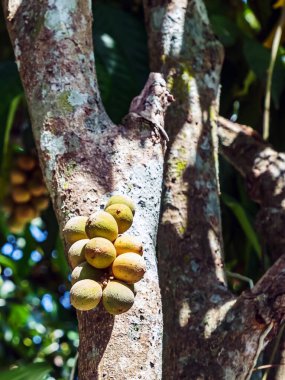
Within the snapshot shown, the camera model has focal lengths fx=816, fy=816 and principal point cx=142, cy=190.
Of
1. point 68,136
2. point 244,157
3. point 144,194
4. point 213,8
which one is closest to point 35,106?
point 68,136

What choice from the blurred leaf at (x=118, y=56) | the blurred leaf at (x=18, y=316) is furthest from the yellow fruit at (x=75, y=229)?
the blurred leaf at (x=18, y=316)

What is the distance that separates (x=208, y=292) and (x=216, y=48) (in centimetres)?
55

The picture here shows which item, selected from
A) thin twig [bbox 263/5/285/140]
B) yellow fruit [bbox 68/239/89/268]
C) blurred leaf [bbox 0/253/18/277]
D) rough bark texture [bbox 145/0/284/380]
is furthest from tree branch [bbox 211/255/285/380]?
blurred leaf [bbox 0/253/18/277]

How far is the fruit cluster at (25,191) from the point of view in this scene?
88.2 inches

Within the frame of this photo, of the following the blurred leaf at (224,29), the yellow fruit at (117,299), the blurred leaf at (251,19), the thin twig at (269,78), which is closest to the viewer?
the yellow fruit at (117,299)

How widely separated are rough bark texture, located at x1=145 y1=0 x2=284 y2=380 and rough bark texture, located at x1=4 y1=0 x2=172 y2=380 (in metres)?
0.21

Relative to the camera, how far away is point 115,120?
1.85 meters

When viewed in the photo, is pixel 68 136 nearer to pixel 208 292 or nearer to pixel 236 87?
pixel 208 292

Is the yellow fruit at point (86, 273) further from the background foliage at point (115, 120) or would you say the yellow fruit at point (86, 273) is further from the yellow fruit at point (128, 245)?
the background foliage at point (115, 120)

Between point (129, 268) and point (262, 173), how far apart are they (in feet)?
2.43

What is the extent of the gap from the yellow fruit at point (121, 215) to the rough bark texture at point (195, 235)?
0.26 m

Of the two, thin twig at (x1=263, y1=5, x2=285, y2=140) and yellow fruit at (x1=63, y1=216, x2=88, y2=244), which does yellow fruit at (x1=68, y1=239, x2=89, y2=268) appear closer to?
yellow fruit at (x1=63, y1=216, x2=88, y2=244)

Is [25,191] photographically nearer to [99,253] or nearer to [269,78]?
[269,78]

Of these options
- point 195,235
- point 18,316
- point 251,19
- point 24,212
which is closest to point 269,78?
point 251,19
